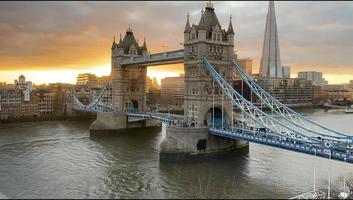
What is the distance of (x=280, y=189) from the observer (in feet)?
100

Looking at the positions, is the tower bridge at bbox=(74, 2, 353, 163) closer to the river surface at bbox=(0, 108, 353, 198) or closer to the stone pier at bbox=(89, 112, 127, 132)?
the river surface at bbox=(0, 108, 353, 198)

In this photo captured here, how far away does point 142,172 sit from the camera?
3672cm

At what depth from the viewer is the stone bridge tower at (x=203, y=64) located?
44.4 m

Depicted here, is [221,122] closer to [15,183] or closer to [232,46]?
[232,46]

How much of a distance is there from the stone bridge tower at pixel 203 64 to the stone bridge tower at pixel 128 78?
2238 centimetres

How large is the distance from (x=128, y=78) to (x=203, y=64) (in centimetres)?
2601

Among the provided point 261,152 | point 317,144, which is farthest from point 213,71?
point 317,144

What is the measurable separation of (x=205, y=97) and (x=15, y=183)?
2228 cm

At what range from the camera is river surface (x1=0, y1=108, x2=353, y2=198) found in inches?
1191

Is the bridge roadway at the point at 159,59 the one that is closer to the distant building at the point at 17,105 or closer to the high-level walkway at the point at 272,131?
the high-level walkway at the point at 272,131

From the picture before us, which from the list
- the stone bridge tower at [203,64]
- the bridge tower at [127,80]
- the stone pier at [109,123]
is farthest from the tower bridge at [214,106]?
the bridge tower at [127,80]

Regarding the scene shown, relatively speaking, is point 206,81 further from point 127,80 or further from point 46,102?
point 46,102

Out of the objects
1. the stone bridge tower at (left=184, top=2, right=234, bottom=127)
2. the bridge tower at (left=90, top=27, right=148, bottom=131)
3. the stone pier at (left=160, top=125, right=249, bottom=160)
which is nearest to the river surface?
the stone pier at (left=160, top=125, right=249, bottom=160)

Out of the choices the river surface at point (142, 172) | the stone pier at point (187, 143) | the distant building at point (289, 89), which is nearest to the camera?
the river surface at point (142, 172)
